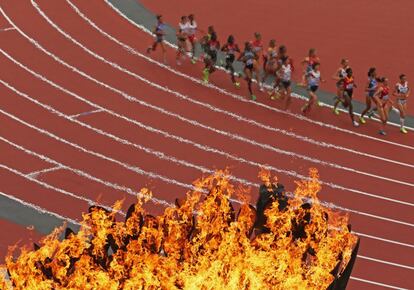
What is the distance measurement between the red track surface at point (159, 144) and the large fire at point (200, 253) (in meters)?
2.80

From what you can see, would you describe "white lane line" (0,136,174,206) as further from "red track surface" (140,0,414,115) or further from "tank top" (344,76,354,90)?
"red track surface" (140,0,414,115)

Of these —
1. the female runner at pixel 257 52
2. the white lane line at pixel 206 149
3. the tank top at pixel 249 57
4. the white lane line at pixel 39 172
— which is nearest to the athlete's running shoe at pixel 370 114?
the female runner at pixel 257 52

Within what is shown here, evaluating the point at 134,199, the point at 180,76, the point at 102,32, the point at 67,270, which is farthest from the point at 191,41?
the point at 67,270

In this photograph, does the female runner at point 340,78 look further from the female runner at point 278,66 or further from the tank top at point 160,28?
the tank top at point 160,28

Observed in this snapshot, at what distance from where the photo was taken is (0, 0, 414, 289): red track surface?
19.0 metres

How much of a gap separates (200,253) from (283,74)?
927 centimetres

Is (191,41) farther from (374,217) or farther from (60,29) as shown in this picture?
(374,217)

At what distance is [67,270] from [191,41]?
12505 mm

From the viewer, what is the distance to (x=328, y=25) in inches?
1132

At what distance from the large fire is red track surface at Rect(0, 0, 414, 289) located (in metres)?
2.80

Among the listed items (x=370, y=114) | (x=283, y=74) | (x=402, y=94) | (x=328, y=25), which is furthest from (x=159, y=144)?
(x=328, y=25)

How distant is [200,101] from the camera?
76.1ft

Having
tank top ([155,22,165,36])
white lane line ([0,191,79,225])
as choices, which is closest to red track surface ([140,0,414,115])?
tank top ([155,22,165,36])

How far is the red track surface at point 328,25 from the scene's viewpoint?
26.5 meters
